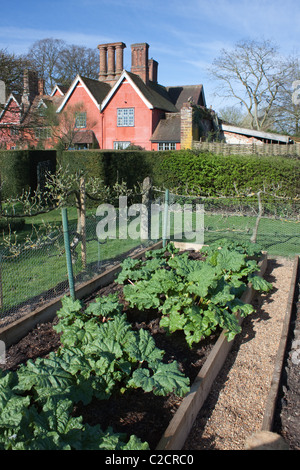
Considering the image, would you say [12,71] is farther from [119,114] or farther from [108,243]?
[119,114]

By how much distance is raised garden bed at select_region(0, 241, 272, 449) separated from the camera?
2.78m

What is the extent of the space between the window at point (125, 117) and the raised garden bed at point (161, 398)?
2405 centimetres

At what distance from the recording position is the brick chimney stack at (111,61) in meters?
29.5

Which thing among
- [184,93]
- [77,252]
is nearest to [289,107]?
[184,93]

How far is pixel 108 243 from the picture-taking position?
8.54m

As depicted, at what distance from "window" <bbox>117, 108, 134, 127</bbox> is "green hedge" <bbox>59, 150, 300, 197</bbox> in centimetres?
1139

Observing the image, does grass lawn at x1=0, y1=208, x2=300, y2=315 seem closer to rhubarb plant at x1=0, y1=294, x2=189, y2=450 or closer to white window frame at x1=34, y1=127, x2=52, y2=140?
rhubarb plant at x1=0, y1=294, x2=189, y2=450

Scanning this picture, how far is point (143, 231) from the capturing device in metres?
8.14

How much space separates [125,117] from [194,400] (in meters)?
25.9

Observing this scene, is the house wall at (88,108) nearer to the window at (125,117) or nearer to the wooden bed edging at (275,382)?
the window at (125,117)

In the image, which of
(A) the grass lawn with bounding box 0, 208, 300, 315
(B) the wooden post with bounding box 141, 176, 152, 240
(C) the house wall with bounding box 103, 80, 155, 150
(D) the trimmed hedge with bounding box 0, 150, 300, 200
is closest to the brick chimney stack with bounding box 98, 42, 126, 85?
(C) the house wall with bounding box 103, 80, 155, 150

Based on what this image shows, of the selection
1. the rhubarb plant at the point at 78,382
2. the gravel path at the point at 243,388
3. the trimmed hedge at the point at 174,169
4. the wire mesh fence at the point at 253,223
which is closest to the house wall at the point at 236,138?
the trimmed hedge at the point at 174,169

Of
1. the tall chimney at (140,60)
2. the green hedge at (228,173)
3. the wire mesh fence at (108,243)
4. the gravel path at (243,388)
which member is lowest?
the gravel path at (243,388)
